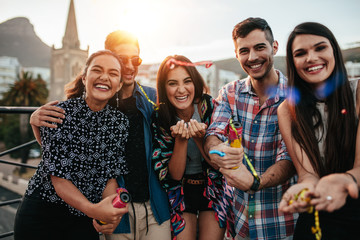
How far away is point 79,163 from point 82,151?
103 mm

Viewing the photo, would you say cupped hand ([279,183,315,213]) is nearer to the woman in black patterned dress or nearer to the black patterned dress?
the woman in black patterned dress

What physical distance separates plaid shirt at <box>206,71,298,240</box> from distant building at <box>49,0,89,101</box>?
3189 inches

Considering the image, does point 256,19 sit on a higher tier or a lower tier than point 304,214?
higher

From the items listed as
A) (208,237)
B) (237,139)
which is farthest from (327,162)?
(208,237)

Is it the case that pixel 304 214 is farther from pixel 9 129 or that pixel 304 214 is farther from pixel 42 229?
pixel 9 129

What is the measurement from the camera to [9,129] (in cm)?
4034

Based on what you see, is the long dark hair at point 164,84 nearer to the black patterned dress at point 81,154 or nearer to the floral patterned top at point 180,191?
the floral patterned top at point 180,191

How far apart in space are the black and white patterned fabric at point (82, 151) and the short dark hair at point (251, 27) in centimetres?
151

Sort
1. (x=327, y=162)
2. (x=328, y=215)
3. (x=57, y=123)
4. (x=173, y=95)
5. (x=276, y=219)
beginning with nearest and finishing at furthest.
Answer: (x=328, y=215)
(x=327, y=162)
(x=57, y=123)
(x=276, y=219)
(x=173, y=95)

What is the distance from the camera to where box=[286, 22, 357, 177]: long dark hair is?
1.76 m

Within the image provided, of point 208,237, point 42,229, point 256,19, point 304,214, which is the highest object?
point 256,19

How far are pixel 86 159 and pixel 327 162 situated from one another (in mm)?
1895

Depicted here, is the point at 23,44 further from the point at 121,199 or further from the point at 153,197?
the point at 121,199

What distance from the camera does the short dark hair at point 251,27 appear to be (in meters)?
2.54
